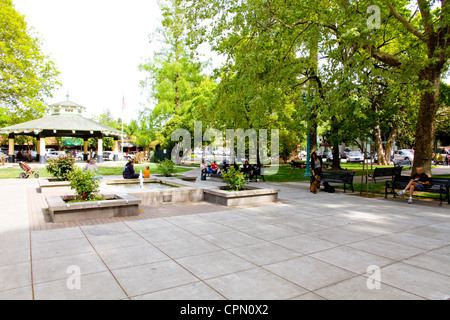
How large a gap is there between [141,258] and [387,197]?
10303 millimetres

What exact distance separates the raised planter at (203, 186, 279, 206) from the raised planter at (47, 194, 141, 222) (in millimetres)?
2837

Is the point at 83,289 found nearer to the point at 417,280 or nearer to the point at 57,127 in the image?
the point at 417,280

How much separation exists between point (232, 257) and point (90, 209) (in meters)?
4.45

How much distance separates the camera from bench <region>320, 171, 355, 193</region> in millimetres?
13129

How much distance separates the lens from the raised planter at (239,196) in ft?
32.4

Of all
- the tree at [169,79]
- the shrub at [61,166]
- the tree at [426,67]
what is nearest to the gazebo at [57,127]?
the tree at [169,79]

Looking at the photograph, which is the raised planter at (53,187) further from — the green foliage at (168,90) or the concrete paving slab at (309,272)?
the green foliage at (168,90)

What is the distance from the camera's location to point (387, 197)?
469 inches

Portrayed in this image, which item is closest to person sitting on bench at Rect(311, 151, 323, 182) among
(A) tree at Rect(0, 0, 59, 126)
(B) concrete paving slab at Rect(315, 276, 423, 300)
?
(B) concrete paving slab at Rect(315, 276, 423, 300)

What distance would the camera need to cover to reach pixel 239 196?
32.8 ft

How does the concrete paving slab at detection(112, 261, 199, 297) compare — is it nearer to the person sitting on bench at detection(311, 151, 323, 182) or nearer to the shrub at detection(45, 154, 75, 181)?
the person sitting on bench at detection(311, 151, 323, 182)

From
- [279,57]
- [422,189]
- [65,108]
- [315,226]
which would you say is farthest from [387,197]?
[65,108]

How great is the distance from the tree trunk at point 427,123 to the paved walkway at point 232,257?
554 cm

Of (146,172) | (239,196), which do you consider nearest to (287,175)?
(146,172)
